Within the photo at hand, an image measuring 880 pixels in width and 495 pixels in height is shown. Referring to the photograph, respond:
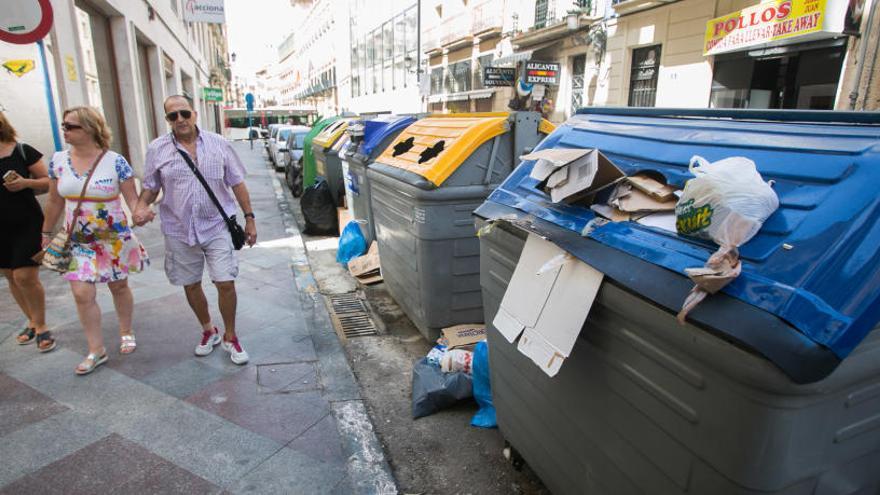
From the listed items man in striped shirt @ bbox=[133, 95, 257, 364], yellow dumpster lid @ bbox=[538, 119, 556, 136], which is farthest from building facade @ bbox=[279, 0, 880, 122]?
man in striped shirt @ bbox=[133, 95, 257, 364]

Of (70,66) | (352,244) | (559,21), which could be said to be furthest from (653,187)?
(559,21)

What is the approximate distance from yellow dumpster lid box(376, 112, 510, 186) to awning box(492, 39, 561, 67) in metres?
16.3

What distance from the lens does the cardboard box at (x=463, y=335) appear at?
3572mm

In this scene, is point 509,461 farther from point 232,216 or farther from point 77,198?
point 77,198

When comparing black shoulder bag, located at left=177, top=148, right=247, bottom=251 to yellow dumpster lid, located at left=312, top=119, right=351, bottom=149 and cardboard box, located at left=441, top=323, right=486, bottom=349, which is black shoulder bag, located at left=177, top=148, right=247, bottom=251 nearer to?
cardboard box, located at left=441, top=323, right=486, bottom=349

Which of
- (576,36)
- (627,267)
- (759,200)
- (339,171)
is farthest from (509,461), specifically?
(576,36)

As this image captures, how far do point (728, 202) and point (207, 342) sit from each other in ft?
11.5

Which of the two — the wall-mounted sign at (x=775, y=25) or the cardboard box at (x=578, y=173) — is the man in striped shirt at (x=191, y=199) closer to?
the cardboard box at (x=578, y=173)

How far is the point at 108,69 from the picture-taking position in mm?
9172

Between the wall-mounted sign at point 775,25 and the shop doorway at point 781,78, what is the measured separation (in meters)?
0.42

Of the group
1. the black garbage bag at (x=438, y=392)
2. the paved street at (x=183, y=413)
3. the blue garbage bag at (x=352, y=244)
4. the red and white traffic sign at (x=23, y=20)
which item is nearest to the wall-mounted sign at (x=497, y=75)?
the blue garbage bag at (x=352, y=244)

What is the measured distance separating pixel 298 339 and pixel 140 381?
1.10m

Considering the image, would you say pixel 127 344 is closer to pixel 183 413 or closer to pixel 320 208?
pixel 183 413

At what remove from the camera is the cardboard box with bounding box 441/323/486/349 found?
11.7ft
